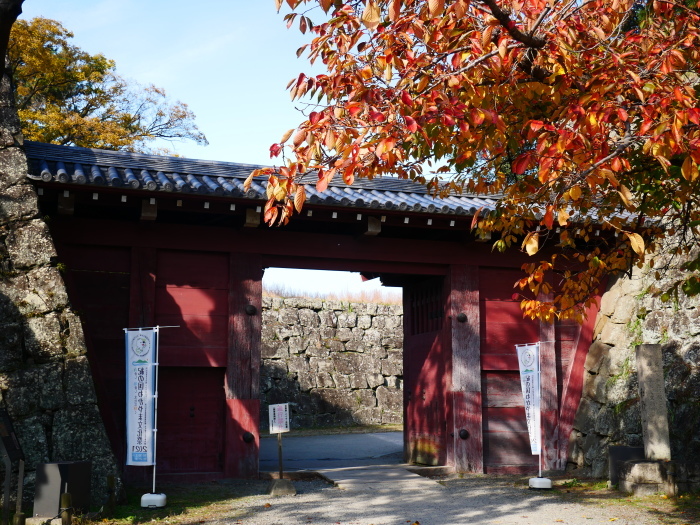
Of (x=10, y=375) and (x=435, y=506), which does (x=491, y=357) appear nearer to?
(x=435, y=506)

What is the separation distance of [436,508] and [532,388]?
103 inches

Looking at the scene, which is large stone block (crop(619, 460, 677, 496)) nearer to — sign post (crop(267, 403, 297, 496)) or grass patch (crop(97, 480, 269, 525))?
sign post (crop(267, 403, 297, 496))

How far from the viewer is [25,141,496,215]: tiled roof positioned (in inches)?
358

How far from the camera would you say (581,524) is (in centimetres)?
733

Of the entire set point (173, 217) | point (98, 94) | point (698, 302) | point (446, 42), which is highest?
point (98, 94)

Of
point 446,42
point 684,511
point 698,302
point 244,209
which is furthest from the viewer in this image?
point 698,302

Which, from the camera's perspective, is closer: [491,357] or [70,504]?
[70,504]

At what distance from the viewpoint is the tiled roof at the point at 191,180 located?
29.8ft

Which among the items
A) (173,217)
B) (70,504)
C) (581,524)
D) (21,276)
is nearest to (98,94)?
(173,217)

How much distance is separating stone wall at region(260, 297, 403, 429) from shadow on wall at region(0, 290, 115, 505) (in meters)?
11.5

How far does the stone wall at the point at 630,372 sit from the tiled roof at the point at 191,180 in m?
2.76

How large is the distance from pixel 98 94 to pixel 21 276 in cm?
1460

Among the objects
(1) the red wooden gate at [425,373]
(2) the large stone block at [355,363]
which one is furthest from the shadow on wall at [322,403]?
(1) the red wooden gate at [425,373]

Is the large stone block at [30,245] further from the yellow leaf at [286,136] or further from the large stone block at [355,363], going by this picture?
the large stone block at [355,363]
